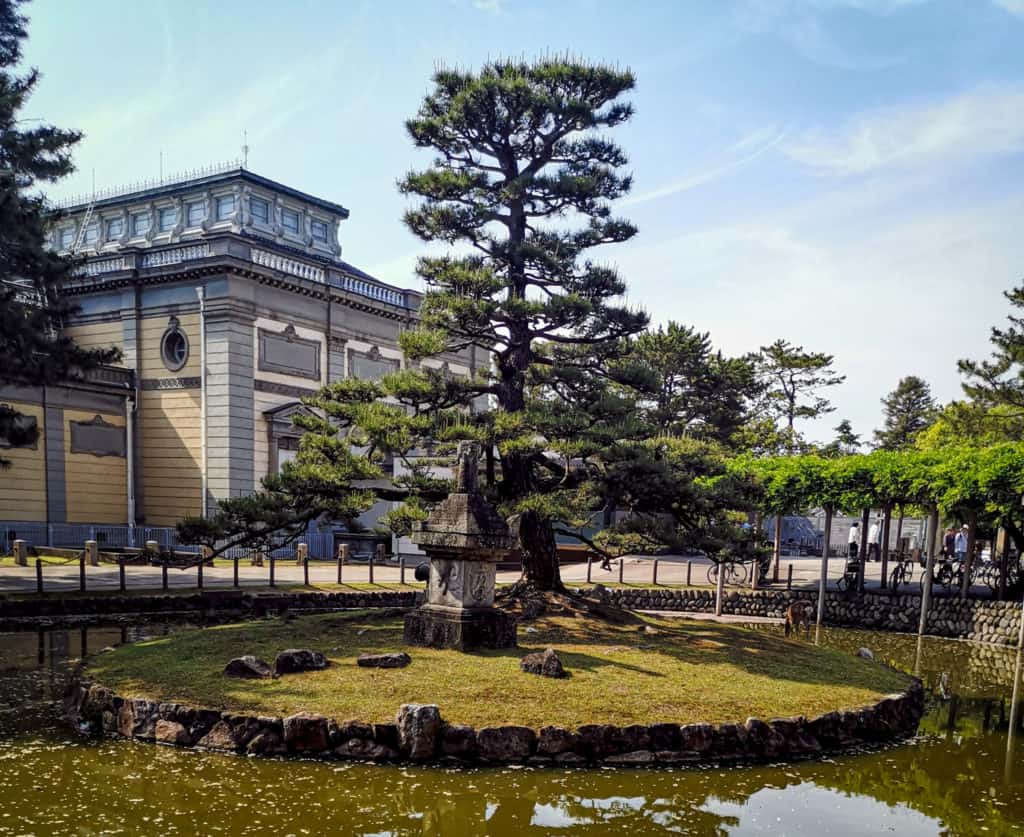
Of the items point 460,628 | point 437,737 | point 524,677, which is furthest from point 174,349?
point 437,737

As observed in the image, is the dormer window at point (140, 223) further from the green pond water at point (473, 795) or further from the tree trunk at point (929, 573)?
the tree trunk at point (929, 573)

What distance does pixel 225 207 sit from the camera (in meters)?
35.3

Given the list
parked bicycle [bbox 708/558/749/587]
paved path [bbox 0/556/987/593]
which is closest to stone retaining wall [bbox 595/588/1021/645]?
parked bicycle [bbox 708/558/749/587]

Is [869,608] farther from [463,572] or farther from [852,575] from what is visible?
[463,572]

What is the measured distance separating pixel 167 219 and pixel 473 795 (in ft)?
114

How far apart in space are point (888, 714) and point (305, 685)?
741 centimetres

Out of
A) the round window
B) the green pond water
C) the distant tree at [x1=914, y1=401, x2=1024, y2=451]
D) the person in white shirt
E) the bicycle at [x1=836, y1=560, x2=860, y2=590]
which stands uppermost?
the round window

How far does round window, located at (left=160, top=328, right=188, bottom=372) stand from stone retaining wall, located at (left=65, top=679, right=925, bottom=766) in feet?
74.9

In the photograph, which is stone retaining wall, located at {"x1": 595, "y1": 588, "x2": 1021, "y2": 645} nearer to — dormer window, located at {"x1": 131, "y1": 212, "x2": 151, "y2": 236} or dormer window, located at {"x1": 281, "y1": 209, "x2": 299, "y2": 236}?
dormer window, located at {"x1": 281, "y1": 209, "x2": 299, "y2": 236}

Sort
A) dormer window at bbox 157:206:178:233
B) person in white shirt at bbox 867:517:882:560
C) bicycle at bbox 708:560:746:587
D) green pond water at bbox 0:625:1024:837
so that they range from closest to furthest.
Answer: green pond water at bbox 0:625:1024:837, bicycle at bbox 708:560:746:587, dormer window at bbox 157:206:178:233, person in white shirt at bbox 867:517:882:560

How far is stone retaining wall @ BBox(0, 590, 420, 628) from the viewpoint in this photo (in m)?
17.6

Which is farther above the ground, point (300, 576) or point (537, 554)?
point (537, 554)

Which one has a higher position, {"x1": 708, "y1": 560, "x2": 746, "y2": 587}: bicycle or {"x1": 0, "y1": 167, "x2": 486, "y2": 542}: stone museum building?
{"x1": 0, "y1": 167, "x2": 486, "y2": 542}: stone museum building

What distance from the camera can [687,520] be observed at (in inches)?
586
